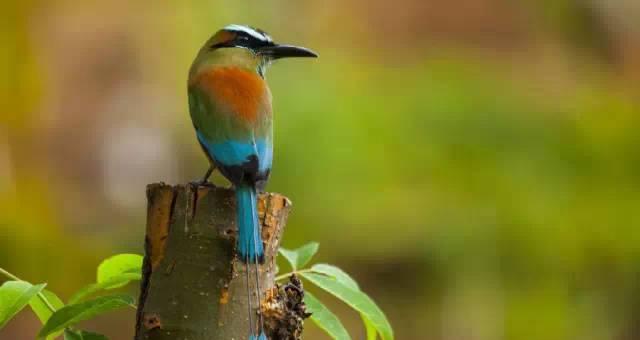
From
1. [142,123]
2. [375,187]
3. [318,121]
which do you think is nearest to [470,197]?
[375,187]

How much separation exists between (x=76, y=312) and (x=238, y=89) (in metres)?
0.90

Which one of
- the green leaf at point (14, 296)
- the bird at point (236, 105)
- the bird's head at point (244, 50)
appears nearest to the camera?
the green leaf at point (14, 296)

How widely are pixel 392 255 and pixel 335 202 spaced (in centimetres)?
62

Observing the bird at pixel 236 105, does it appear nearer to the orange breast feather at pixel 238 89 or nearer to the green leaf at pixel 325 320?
the orange breast feather at pixel 238 89

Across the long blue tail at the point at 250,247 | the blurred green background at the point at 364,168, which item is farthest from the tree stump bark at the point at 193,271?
the blurred green background at the point at 364,168

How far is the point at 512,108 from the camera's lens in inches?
392

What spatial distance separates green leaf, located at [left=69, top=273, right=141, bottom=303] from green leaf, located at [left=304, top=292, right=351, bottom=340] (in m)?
0.31

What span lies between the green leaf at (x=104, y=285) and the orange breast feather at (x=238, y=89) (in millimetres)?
625

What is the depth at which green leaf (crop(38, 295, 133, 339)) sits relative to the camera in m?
1.78

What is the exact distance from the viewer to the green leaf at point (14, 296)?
1.77m

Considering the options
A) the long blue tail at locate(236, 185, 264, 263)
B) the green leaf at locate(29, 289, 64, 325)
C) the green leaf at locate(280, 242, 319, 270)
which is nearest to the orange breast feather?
the green leaf at locate(280, 242, 319, 270)

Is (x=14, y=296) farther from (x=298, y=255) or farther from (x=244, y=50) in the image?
(x=244, y=50)

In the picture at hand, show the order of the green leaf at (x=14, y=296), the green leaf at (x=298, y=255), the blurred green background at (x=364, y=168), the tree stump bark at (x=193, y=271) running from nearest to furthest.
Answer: the green leaf at (x=14, y=296), the tree stump bark at (x=193, y=271), the green leaf at (x=298, y=255), the blurred green background at (x=364, y=168)

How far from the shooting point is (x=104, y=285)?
189cm
